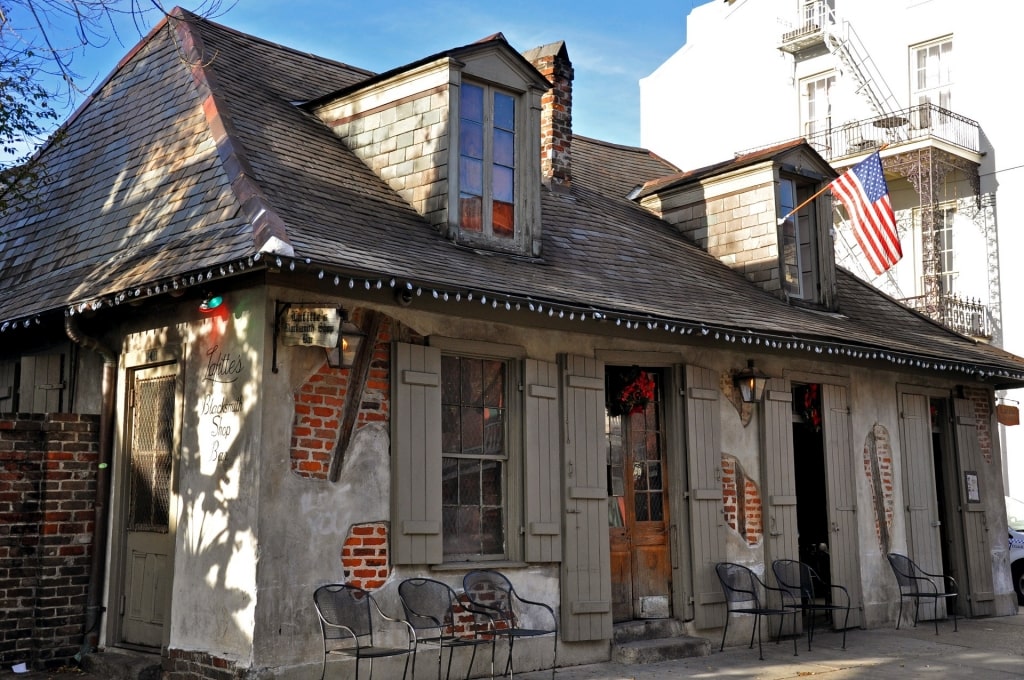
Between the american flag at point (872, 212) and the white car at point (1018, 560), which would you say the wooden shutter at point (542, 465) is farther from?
the white car at point (1018, 560)

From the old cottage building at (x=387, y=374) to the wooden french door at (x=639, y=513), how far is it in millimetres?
33

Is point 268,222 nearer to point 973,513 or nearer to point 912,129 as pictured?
point 973,513

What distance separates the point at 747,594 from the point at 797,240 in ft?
14.6

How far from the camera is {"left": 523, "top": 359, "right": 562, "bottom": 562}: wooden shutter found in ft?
29.5

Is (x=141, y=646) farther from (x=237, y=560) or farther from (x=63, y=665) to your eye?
(x=237, y=560)

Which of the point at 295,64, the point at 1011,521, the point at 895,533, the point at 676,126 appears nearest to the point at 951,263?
the point at 1011,521

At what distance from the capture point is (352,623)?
297 inches

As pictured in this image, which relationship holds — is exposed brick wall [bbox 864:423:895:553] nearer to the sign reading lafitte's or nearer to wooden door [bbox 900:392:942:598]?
wooden door [bbox 900:392:942:598]

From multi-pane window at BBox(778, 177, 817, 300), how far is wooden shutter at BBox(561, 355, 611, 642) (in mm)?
3997

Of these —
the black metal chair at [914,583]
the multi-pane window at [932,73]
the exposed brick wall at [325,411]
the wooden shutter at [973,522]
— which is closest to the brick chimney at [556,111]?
the exposed brick wall at [325,411]

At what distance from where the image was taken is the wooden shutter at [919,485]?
497 inches

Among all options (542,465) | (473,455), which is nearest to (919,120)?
(542,465)

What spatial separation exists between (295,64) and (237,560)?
21.8ft

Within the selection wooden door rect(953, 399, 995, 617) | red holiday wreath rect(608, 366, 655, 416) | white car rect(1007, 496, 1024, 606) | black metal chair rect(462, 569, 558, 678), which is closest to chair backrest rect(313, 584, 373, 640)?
black metal chair rect(462, 569, 558, 678)
